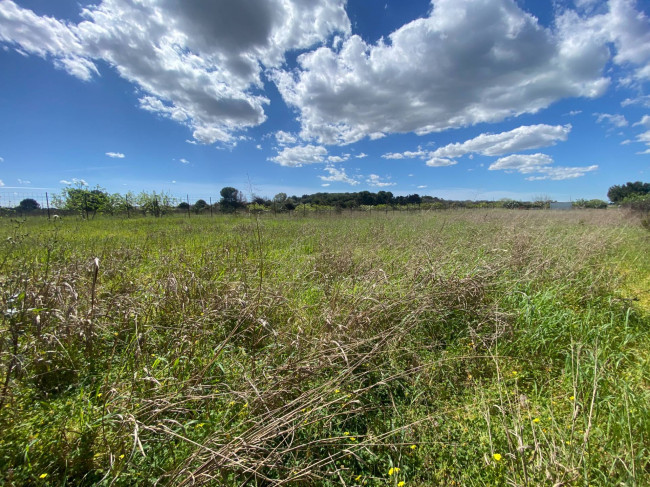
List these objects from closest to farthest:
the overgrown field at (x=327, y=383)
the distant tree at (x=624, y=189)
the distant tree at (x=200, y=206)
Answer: the overgrown field at (x=327, y=383) < the distant tree at (x=200, y=206) < the distant tree at (x=624, y=189)

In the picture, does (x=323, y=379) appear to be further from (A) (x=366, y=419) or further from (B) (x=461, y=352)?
(B) (x=461, y=352)

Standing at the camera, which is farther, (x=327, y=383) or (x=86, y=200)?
(x=86, y=200)

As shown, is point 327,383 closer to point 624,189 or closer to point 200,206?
point 200,206

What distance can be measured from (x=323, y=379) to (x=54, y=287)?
2.72 meters

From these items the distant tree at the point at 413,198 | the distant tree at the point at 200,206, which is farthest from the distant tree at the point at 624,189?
the distant tree at the point at 200,206

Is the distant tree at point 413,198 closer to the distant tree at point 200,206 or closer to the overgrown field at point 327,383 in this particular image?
the distant tree at point 200,206

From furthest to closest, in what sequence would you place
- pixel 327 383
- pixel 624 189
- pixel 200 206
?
pixel 624 189, pixel 200 206, pixel 327 383

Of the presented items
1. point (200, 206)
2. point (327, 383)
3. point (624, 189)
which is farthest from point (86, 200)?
point (624, 189)

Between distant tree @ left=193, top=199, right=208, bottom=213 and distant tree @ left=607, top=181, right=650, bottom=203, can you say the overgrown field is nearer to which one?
distant tree @ left=193, top=199, right=208, bottom=213

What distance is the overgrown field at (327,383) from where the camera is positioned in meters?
1.23

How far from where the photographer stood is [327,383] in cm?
141

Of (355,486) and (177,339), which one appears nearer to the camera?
(355,486)

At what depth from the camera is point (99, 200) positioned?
26703 mm

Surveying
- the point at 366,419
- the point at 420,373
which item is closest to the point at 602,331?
the point at 420,373
